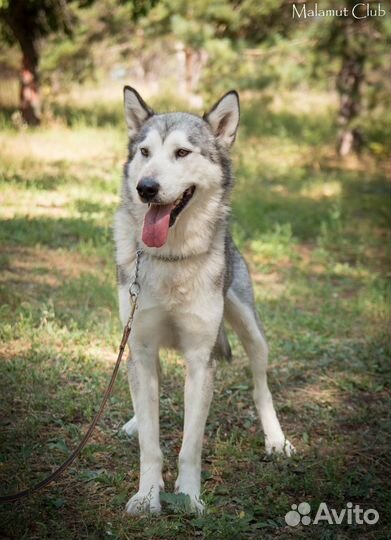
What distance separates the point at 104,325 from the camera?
5.93 m

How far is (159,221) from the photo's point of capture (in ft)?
12.1

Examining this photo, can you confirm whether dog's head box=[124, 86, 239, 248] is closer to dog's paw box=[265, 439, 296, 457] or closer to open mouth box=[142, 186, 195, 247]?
open mouth box=[142, 186, 195, 247]

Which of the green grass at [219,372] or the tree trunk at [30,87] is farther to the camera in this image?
the tree trunk at [30,87]

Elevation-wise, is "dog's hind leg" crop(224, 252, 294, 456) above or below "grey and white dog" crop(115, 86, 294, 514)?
below

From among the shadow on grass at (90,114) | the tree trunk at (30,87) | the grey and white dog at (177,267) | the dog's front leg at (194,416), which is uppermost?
the grey and white dog at (177,267)

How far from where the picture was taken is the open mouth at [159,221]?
367cm

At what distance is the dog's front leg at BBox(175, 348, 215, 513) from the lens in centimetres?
379

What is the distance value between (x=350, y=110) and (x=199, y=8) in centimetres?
352

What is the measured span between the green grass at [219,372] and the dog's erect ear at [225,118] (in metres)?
1.88

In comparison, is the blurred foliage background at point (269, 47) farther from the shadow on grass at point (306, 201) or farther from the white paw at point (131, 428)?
the white paw at point (131, 428)

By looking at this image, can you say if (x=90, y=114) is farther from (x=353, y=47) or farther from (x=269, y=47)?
(x=353, y=47)

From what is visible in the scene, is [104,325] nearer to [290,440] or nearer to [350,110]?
[290,440]

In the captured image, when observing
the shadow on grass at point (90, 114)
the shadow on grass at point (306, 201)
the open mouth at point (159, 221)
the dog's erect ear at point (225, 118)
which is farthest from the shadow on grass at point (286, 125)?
the open mouth at point (159, 221)

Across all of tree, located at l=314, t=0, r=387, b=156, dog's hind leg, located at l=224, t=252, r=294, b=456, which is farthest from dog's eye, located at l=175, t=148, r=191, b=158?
tree, located at l=314, t=0, r=387, b=156
